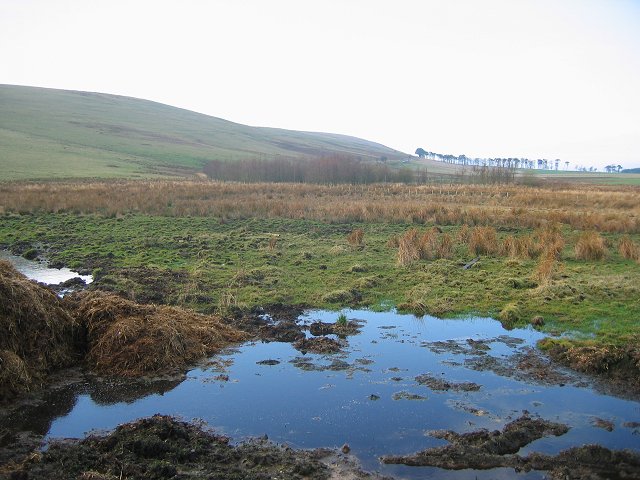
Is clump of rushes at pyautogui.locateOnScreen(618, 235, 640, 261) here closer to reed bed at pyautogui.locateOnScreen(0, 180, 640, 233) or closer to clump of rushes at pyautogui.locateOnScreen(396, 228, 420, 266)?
reed bed at pyautogui.locateOnScreen(0, 180, 640, 233)

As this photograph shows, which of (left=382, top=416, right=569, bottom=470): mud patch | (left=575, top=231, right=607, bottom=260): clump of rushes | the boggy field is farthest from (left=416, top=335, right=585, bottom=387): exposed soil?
(left=575, top=231, right=607, bottom=260): clump of rushes

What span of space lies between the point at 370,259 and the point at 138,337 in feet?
38.2

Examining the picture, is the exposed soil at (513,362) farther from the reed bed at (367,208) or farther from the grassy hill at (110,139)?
the grassy hill at (110,139)

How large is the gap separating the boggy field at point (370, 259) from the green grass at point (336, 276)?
0.06 metres

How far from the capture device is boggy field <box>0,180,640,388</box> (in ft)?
48.6

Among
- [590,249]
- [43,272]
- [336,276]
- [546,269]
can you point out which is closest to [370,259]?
[336,276]

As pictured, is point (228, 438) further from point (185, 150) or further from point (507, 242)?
Answer: point (185, 150)

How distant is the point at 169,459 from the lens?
7.65 meters

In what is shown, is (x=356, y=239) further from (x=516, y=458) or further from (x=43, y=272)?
(x=516, y=458)

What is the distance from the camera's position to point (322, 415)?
9266 millimetres

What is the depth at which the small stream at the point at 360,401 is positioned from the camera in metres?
8.48

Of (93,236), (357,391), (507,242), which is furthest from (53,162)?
(357,391)

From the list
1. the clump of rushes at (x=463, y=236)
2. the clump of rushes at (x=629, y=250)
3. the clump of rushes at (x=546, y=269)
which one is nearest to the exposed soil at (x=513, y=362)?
the clump of rushes at (x=546, y=269)

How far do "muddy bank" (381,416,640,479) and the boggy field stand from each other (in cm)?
338
